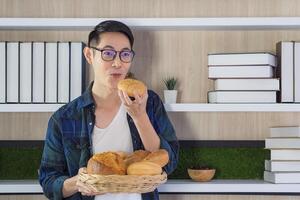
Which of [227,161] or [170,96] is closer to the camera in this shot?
[170,96]

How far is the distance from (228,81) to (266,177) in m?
0.43

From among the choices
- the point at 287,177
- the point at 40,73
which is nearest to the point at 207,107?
the point at 287,177

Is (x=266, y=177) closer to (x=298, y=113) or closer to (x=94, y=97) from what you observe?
(x=298, y=113)

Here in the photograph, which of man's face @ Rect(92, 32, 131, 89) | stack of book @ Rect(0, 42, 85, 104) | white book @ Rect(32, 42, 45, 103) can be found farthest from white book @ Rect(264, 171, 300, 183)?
white book @ Rect(32, 42, 45, 103)

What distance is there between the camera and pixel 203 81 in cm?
228

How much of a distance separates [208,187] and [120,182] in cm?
53

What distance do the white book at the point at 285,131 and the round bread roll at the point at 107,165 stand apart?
0.73 m

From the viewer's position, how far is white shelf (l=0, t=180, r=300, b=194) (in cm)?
205

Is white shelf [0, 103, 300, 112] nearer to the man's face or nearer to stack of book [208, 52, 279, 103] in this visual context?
stack of book [208, 52, 279, 103]

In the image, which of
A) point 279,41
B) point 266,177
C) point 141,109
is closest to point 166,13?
point 279,41

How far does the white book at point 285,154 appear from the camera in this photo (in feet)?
6.81

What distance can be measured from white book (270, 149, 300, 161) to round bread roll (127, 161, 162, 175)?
619mm

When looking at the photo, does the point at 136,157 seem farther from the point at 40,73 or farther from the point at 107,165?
the point at 40,73

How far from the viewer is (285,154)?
2.08 meters
